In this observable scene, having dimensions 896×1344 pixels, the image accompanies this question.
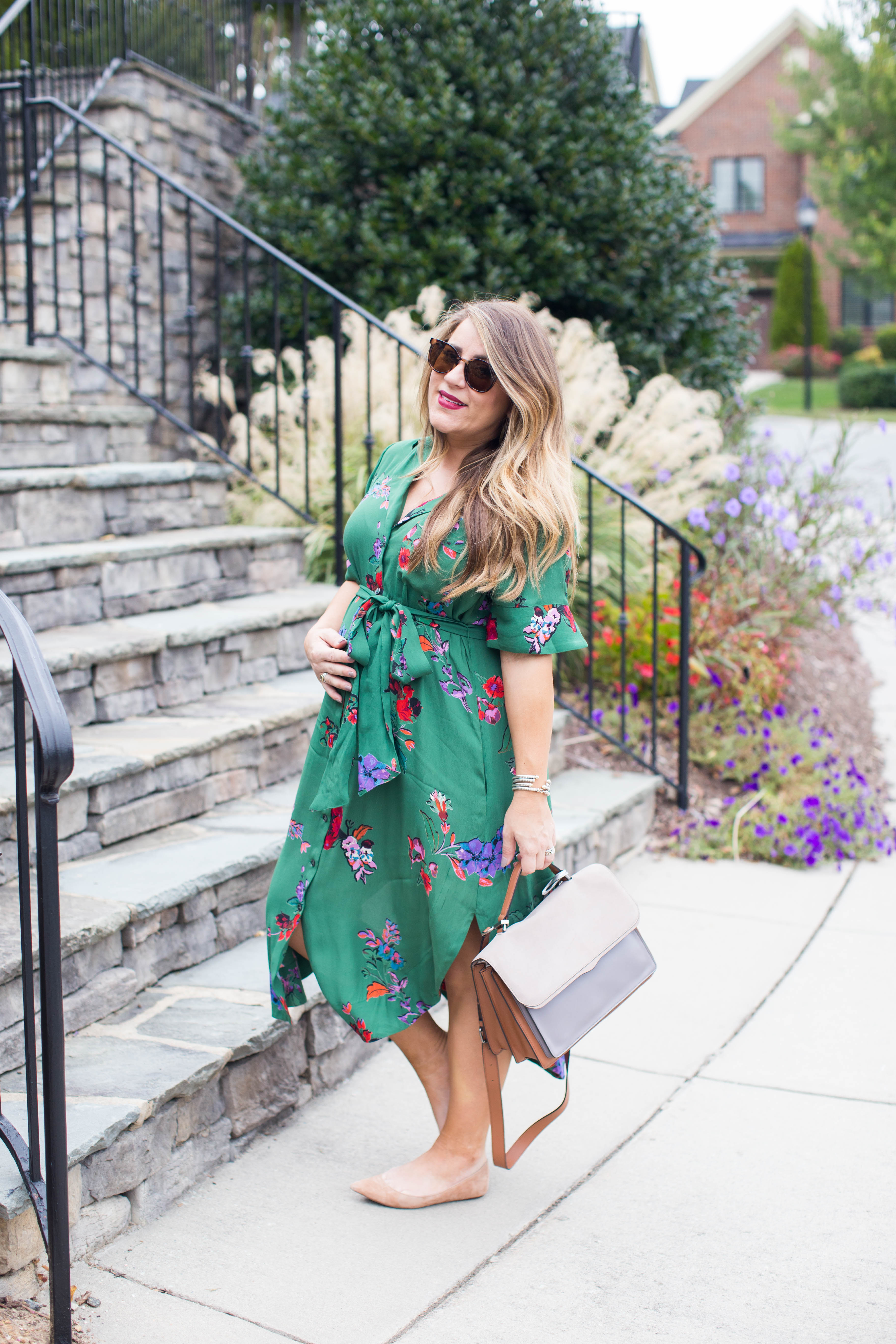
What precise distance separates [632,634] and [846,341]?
92.5ft

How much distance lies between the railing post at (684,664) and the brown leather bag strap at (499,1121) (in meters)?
2.32

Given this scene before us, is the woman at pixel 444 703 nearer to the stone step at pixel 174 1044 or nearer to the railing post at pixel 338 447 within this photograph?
the stone step at pixel 174 1044

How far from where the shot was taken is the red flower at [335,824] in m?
2.11

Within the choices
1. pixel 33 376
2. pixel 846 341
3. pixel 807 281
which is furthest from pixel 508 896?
pixel 846 341

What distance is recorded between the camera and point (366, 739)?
6.67ft

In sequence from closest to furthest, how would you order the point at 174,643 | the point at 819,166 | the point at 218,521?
the point at 174,643, the point at 218,521, the point at 819,166

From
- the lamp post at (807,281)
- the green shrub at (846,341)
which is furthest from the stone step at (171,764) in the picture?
the green shrub at (846,341)

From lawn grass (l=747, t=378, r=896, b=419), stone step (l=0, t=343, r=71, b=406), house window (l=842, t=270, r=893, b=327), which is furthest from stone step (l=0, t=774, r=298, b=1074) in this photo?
house window (l=842, t=270, r=893, b=327)

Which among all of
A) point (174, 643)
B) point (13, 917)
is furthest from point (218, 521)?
point (13, 917)

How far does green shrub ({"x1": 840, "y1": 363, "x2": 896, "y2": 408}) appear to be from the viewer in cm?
2219

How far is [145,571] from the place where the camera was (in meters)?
3.95

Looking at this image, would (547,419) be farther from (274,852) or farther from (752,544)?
(752,544)

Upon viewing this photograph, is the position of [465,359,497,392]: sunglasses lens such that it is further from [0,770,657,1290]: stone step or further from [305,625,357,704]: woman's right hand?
[0,770,657,1290]: stone step

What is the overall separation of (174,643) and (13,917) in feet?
4.26
